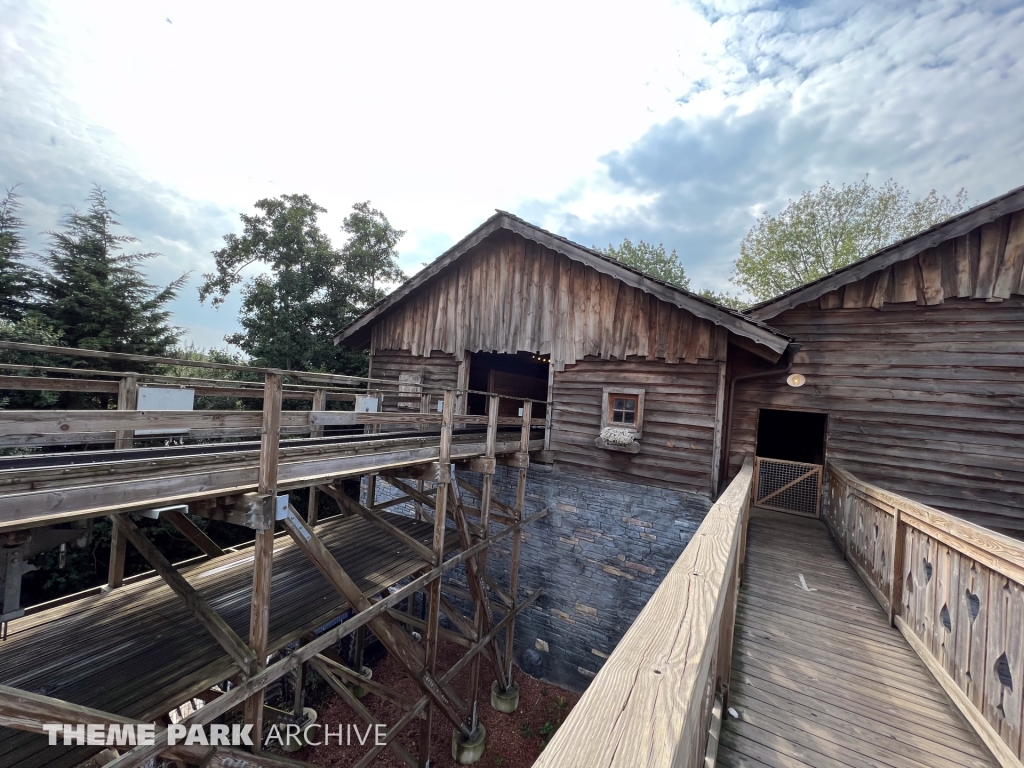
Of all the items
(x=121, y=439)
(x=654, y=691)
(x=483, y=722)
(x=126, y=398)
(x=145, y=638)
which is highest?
(x=126, y=398)

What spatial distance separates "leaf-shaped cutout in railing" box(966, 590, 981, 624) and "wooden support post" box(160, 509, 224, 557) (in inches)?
275

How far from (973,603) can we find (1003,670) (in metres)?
0.40

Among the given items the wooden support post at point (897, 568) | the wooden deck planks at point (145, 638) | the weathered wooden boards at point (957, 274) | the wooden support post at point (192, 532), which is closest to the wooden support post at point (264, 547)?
the wooden deck planks at point (145, 638)

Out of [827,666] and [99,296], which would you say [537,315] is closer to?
[827,666]

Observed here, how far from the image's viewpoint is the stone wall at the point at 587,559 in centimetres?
797

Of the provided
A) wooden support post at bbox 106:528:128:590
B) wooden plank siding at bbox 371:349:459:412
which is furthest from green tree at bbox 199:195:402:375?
wooden support post at bbox 106:528:128:590

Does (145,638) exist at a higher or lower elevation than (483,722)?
higher

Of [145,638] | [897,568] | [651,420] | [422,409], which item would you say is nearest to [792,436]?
[651,420]

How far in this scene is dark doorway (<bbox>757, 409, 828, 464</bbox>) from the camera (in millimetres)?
12453

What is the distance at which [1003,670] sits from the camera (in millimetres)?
2219

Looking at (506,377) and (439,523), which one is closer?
(439,523)

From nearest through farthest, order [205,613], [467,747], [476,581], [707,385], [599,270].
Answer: [205,613] → [467,747] → [476,581] → [707,385] → [599,270]

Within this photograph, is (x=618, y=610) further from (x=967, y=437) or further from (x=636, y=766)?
(x=636, y=766)

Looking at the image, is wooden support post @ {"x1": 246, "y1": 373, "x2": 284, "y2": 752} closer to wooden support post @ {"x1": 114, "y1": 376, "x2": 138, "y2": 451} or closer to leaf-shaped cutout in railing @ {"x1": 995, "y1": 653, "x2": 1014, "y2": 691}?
wooden support post @ {"x1": 114, "y1": 376, "x2": 138, "y2": 451}
